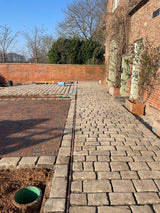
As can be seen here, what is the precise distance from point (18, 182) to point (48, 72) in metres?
15.9

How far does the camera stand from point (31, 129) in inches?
181

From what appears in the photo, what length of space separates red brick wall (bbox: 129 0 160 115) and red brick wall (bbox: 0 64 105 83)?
1016 centimetres

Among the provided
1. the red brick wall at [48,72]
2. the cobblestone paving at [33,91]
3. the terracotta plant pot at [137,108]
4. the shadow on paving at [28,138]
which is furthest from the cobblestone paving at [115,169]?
the red brick wall at [48,72]

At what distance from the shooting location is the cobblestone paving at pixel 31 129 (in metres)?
3.48

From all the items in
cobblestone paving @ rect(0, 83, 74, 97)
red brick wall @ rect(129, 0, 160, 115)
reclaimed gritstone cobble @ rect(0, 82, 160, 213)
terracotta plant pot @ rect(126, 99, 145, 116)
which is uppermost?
red brick wall @ rect(129, 0, 160, 115)

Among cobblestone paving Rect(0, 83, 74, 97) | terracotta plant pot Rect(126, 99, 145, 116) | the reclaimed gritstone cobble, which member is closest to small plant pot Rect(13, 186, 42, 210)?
the reclaimed gritstone cobble

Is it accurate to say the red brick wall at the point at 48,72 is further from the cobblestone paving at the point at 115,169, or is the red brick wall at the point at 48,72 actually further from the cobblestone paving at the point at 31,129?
the cobblestone paving at the point at 115,169

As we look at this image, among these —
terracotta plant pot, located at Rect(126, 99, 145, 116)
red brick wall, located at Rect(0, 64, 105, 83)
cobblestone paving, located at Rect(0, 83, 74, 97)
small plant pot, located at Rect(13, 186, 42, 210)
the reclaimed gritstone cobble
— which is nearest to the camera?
the reclaimed gritstone cobble

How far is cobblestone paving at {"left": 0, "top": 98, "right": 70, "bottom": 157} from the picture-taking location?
11.4 ft

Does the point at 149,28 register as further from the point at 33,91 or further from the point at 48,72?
the point at 48,72

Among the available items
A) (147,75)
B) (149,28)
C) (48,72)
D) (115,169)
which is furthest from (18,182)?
(48,72)

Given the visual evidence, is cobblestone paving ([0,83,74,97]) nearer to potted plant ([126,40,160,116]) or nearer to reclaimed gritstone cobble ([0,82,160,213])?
potted plant ([126,40,160,116])

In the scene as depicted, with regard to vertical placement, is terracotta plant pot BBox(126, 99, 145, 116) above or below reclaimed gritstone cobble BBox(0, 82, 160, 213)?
above

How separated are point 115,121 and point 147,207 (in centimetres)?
311
